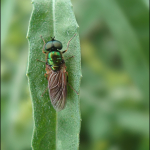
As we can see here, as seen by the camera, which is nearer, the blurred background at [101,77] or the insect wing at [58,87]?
the insect wing at [58,87]

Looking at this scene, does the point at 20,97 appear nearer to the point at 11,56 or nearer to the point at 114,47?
the point at 11,56

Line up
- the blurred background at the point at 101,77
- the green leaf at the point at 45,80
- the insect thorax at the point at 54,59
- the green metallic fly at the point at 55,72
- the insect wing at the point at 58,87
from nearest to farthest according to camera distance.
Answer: the green leaf at the point at 45,80 < the insect wing at the point at 58,87 < the green metallic fly at the point at 55,72 < the insect thorax at the point at 54,59 < the blurred background at the point at 101,77

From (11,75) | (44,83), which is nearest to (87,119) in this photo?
(11,75)

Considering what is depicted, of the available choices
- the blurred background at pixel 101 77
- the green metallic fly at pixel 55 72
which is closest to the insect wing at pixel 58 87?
the green metallic fly at pixel 55 72

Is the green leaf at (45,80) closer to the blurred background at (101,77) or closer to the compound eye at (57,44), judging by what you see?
the compound eye at (57,44)

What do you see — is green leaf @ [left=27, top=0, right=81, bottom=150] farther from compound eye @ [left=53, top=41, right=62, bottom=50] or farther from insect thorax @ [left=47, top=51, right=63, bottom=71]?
insect thorax @ [left=47, top=51, right=63, bottom=71]

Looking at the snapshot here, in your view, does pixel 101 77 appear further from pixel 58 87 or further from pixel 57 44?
pixel 57 44

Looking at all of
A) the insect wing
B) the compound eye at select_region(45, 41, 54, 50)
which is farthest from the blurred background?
the compound eye at select_region(45, 41, 54, 50)
